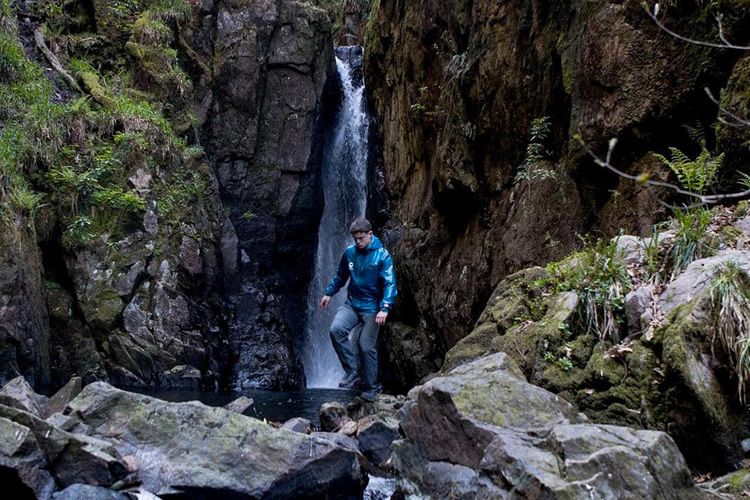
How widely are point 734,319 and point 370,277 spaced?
162 inches

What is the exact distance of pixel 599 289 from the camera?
207 inches

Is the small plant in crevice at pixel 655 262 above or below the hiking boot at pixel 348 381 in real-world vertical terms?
above

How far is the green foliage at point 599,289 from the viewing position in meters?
5.04

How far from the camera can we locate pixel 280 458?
441 cm

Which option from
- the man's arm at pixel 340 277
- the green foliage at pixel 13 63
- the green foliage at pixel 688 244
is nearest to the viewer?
the green foliage at pixel 688 244

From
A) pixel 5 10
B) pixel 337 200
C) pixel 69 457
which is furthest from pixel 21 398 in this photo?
pixel 337 200

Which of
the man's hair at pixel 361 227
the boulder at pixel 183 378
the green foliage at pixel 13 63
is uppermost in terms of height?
the green foliage at pixel 13 63

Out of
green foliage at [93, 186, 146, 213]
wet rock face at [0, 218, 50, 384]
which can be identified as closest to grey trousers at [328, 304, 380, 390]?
wet rock face at [0, 218, 50, 384]

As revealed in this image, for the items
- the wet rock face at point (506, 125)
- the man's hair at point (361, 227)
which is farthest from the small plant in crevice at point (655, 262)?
the man's hair at point (361, 227)

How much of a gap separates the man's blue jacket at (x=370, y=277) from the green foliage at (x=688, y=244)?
3178 millimetres

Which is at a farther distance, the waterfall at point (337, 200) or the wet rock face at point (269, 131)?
the waterfall at point (337, 200)

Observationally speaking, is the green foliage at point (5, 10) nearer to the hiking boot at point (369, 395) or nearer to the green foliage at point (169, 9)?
the green foliage at point (169, 9)

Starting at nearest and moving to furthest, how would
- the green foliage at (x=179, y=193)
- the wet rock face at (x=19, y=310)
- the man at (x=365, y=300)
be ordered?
the man at (x=365, y=300), the wet rock face at (x=19, y=310), the green foliage at (x=179, y=193)

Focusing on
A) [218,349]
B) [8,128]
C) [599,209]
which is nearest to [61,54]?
[8,128]
